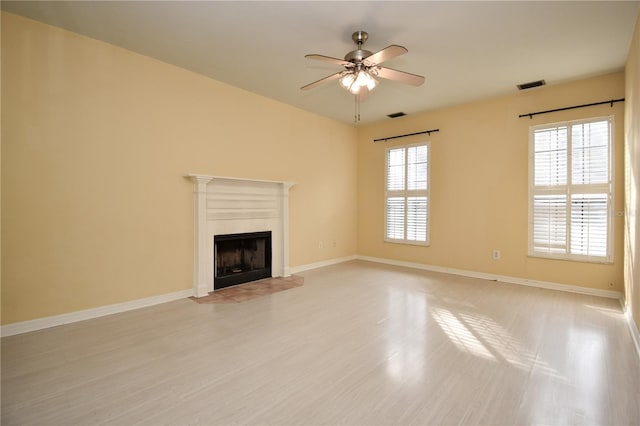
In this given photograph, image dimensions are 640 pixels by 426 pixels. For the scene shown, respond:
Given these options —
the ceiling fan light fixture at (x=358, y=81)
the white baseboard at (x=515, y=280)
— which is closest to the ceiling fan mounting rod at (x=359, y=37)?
the ceiling fan light fixture at (x=358, y=81)

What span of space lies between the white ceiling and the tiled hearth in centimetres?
295

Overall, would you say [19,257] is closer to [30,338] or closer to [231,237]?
[30,338]

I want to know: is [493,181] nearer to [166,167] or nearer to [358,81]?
[358,81]

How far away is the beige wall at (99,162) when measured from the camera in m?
2.79

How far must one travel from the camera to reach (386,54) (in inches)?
99.1

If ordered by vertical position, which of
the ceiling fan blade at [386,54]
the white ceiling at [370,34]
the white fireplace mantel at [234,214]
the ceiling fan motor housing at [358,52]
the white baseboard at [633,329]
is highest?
the white ceiling at [370,34]

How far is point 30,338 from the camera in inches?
105

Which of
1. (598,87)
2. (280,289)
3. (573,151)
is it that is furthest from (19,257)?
(598,87)

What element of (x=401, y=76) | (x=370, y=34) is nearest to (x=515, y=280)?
(x=401, y=76)

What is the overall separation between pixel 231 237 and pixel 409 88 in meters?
3.43

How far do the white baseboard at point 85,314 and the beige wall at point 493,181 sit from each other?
13.7ft

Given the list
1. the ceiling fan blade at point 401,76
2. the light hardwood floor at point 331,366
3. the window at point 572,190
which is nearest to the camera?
the light hardwood floor at point 331,366

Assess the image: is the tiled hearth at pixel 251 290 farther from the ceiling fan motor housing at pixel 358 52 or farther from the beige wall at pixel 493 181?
the ceiling fan motor housing at pixel 358 52

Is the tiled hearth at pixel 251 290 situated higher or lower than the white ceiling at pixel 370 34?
lower
